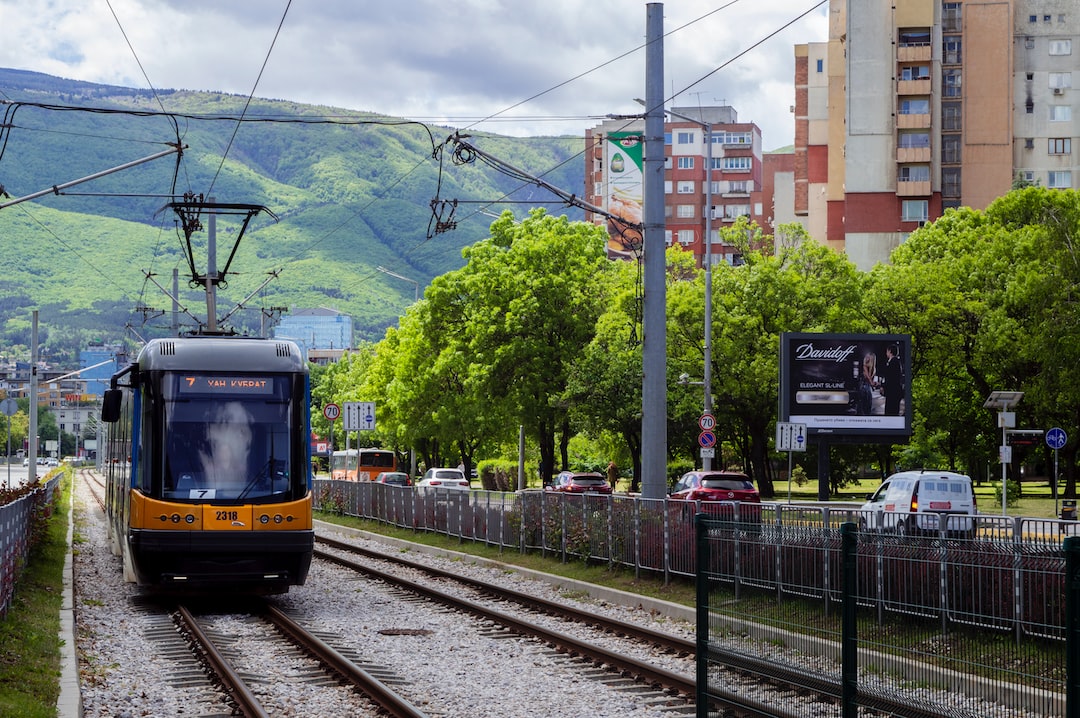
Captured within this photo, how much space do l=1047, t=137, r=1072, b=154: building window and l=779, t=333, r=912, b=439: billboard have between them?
62.5 m

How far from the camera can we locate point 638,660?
14.3m

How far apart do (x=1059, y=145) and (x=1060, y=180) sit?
7.65ft

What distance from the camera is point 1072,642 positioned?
5.81m

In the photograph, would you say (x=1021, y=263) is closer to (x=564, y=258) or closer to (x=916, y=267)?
(x=916, y=267)

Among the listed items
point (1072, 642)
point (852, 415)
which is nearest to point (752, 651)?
point (1072, 642)

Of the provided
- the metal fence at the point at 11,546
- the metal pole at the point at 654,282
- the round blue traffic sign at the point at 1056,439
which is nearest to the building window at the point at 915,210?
the round blue traffic sign at the point at 1056,439

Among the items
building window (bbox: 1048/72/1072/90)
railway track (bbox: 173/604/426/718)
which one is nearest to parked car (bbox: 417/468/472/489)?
railway track (bbox: 173/604/426/718)

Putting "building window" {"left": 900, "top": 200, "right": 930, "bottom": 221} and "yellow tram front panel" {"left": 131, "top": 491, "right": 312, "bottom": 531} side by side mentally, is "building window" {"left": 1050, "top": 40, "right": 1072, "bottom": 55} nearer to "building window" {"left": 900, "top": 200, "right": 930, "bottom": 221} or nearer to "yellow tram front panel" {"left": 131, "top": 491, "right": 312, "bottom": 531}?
"building window" {"left": 900, "top": 200, "right": 930, "bottom": 221}

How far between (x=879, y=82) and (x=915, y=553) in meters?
92.2

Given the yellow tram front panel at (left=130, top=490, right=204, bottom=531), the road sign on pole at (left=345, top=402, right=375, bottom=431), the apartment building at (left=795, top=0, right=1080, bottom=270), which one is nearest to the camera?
the yellow tram front panel at (left=130, top=490, right=204, bottom=531)

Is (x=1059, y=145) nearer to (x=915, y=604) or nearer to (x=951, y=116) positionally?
(x=951, y=116)

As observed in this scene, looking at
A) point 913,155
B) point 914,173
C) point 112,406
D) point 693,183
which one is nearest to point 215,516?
point 112,406

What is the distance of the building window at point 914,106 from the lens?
314 feet

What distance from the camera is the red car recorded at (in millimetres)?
36000
